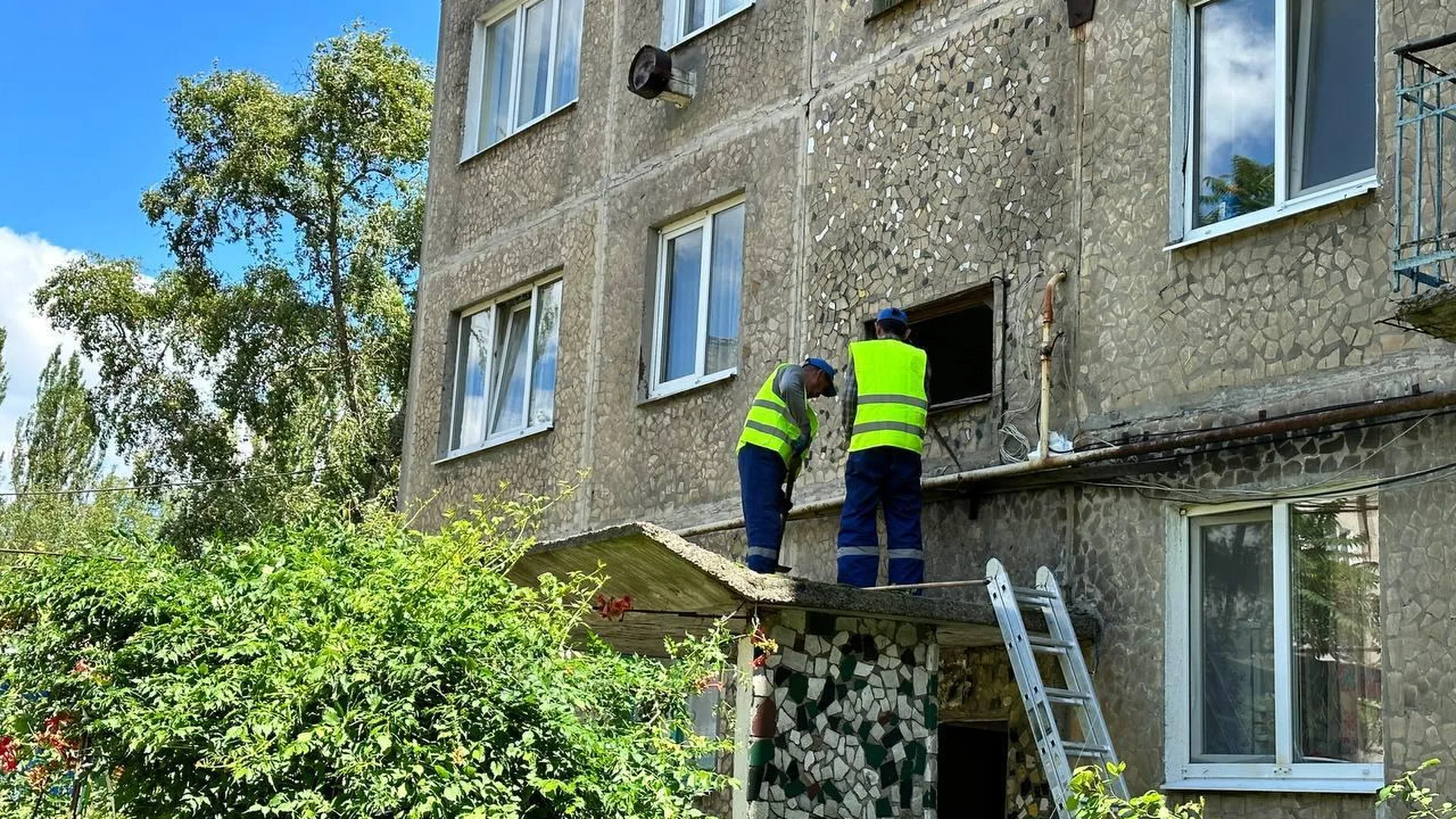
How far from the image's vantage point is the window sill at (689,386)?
1215 cm

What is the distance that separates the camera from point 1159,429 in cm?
869

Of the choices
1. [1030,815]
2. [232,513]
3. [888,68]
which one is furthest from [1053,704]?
[232,513]

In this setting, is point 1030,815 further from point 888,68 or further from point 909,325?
point 888,68

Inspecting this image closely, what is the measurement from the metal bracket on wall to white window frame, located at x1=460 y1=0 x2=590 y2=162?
6410 mm

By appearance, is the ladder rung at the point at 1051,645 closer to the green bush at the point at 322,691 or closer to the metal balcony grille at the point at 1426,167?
the green bush at the point at 322,691

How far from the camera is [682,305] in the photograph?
13.1m

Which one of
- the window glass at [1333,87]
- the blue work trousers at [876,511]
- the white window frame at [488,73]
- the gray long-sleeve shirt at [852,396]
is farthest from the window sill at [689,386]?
the window glass at [1333,87]

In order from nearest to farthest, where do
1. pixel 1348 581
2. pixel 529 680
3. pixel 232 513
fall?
pixel 529 680, pixel 1348 581, pixel 232 513

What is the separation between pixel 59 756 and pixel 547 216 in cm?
825

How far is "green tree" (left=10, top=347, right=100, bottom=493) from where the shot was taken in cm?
4234

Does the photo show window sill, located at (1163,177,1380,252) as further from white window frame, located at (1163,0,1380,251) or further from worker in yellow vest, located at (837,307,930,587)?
worker in yellow vest, located at (837,307,930,587)

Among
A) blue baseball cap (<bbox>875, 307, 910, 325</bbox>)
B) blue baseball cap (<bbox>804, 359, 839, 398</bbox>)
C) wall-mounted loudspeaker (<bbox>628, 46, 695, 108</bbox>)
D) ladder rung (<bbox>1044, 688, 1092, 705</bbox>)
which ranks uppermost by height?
wall-mounted loudspeaker (<bbox>628, 46, 695, 108</bbox>)

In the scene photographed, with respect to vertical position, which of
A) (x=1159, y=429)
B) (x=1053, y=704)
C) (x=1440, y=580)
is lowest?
(x=1053, y=704)

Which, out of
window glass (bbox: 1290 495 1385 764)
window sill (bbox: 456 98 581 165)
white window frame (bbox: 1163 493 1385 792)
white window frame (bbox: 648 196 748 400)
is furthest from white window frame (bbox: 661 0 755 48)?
window glass (bbox: 1290 495 1385 764)
